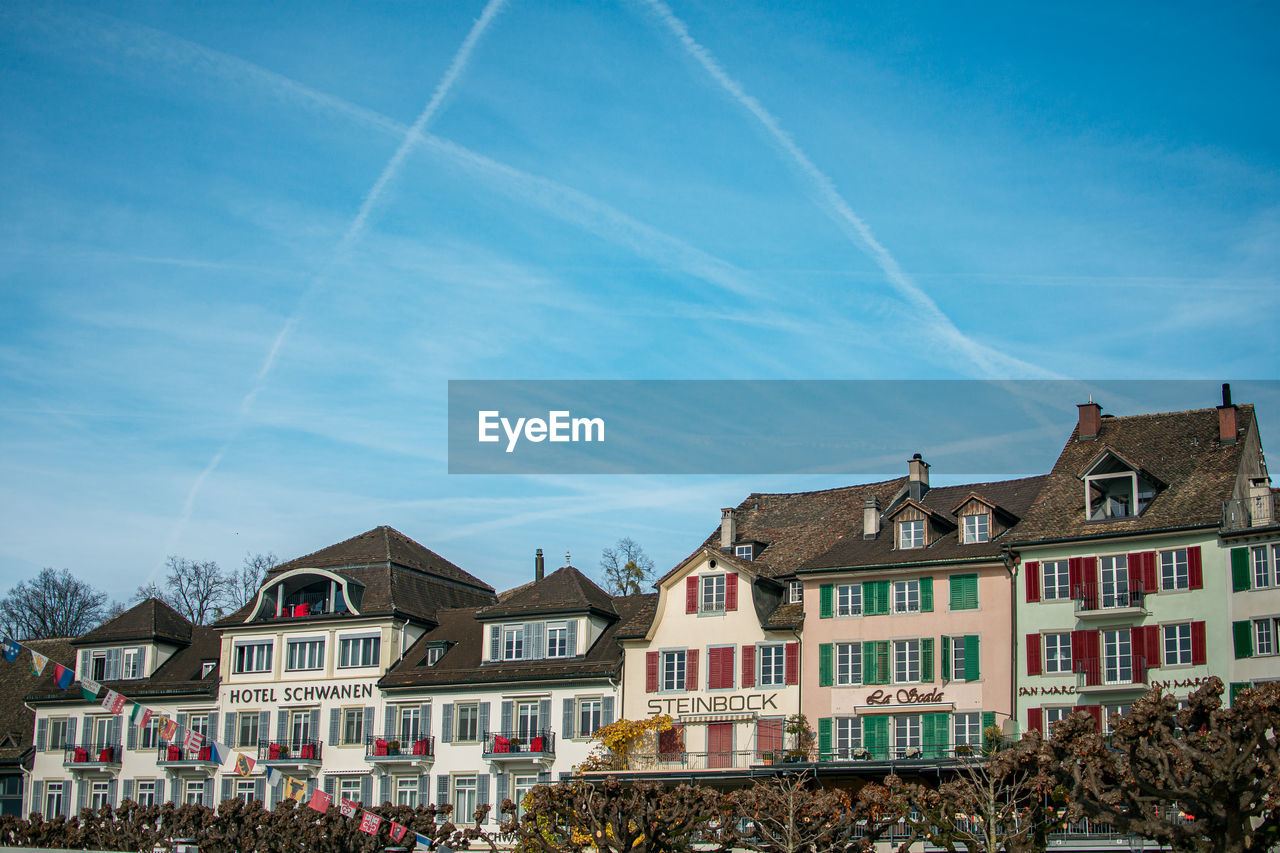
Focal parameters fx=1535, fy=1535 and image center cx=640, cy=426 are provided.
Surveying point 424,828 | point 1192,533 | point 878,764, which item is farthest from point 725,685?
point 1192,533

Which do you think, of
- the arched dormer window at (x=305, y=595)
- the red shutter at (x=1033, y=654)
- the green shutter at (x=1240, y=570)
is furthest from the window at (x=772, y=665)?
the arched dormer window at (x=305, y=595)

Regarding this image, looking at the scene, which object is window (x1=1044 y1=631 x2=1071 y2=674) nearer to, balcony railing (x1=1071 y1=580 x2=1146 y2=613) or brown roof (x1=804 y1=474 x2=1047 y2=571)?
balcony railing (x1=1071 y1=580 x2=1146 y2=613)

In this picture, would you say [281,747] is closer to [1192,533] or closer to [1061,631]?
[1061,631]

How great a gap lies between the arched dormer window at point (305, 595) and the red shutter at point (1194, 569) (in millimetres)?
35787

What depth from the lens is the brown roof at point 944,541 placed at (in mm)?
58009

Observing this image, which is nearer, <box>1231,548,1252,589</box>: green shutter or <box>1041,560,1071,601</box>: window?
<box>1231,548,1252,589</box>: green shutter

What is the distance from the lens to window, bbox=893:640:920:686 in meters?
57.3

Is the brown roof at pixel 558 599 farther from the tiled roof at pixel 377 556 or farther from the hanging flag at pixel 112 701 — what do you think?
the hanging flag at pixel 112 701

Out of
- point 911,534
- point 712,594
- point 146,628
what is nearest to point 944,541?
point 911,534

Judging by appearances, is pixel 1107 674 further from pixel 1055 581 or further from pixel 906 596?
pixel 906 596

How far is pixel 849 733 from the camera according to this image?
189 feet

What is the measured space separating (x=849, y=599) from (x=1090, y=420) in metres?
12.5

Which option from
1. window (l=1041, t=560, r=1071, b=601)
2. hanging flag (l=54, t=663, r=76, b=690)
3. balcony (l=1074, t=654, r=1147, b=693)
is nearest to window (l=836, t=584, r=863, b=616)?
window (l=1041, t=560, r=1071, b=601)

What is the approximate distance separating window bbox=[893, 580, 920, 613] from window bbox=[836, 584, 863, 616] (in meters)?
1.41
